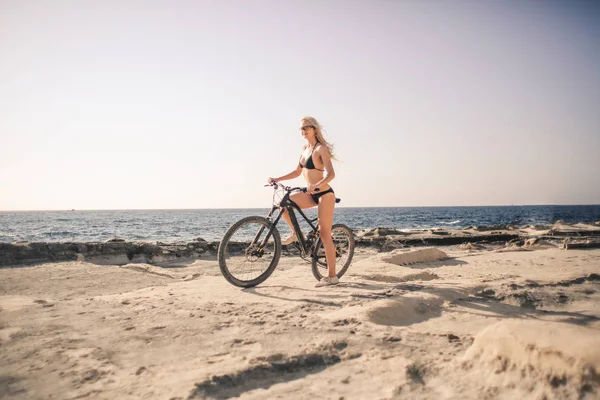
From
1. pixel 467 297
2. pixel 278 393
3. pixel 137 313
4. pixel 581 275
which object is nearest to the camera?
pixel 278 393

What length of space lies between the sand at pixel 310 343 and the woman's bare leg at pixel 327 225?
1.92 ft

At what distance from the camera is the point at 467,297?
3.71 meters

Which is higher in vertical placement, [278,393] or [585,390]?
[585,390]

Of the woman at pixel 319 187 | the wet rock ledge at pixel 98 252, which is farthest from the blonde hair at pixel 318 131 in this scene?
the wet rock ledge at pixel 98 252

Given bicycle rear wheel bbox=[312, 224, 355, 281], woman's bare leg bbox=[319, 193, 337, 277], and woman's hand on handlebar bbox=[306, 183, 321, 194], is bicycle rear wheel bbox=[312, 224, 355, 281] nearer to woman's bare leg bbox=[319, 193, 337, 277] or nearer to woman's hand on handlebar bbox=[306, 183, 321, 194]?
woman's bare leg bbox=[319, 193, 337, 277]

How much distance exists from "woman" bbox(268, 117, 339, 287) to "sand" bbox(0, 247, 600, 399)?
0.76m

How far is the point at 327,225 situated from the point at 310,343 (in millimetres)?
2538

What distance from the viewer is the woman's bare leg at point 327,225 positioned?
4703 mm

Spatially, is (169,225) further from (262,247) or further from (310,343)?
(310,343)

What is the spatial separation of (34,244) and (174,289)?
6747 millimetres

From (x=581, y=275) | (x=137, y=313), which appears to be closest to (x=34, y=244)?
(x=137, y=313)

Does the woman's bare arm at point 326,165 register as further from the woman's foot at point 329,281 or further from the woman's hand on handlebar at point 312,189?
the woman's foot at point 329,281

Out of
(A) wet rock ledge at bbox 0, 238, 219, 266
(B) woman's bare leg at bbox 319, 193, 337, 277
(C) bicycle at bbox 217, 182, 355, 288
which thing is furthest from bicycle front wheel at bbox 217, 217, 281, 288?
(A) wet rock ledge at bbox 0, 238, 219, 266

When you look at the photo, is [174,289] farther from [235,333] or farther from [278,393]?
[278,393]
